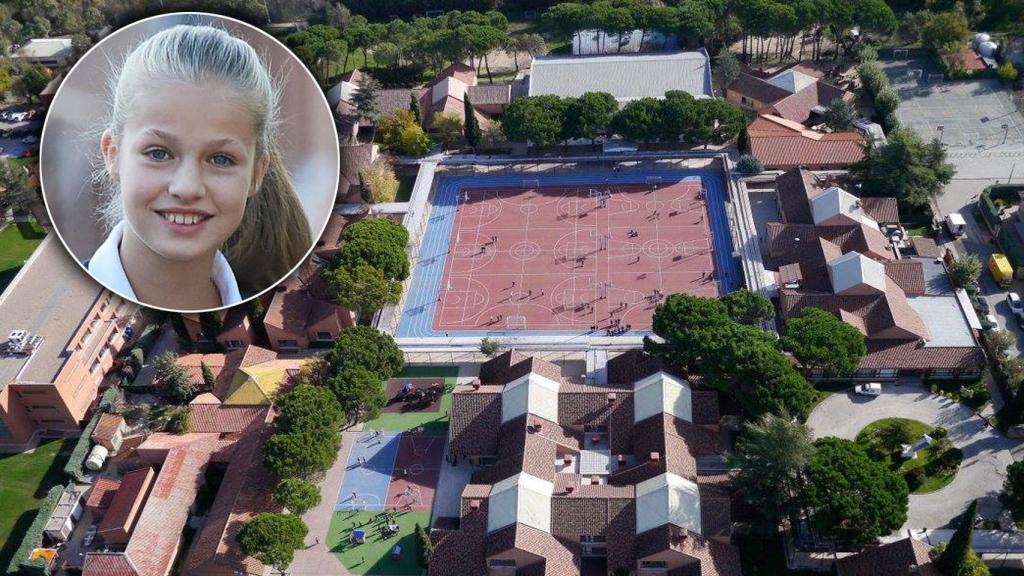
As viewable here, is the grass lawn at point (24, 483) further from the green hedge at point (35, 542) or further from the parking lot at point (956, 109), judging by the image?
the parking lot at point (956, 109)

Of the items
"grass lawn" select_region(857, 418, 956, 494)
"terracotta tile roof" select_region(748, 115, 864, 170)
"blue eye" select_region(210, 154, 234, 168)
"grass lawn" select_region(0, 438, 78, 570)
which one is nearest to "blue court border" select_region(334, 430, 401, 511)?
"grass lawn" select_region(0, 438, 78, 570)

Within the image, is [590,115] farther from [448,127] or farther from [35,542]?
[35,542]

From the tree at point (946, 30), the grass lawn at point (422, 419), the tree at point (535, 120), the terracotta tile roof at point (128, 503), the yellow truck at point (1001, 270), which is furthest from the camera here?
the tree at point (946, 30)

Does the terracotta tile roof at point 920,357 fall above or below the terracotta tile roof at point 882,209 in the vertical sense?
below

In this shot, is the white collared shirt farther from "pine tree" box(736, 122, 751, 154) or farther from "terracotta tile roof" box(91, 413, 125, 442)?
"pine tree" box(736, 122, 751, 154)

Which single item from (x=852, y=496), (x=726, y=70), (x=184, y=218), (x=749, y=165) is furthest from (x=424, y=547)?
(x=726, y=70)

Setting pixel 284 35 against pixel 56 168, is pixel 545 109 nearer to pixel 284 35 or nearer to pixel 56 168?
pixel 284 35

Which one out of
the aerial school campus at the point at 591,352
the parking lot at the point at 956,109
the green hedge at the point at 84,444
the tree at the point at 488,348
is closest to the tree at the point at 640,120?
the aerial school campus at the point at 591,352
